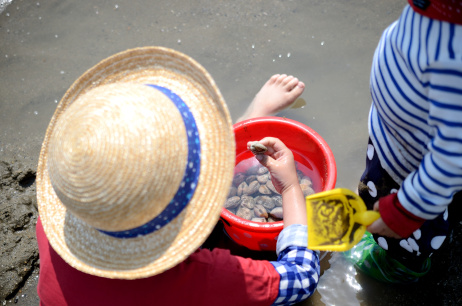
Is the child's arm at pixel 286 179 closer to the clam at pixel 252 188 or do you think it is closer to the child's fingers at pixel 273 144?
the child's fingers at pixel 273 144

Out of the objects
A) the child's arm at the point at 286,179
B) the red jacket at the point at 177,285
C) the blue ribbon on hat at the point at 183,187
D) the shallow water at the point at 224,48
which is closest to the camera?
the blue ribbon on hat at the point at 183,187

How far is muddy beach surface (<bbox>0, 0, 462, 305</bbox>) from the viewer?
2.13 metres

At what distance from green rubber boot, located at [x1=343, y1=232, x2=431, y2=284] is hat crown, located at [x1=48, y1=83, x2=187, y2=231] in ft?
3.84

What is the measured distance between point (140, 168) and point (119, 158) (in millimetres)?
58

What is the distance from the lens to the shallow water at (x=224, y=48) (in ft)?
7.92

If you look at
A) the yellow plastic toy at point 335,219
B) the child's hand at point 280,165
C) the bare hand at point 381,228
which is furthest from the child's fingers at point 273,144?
the bare hand at point 381,228

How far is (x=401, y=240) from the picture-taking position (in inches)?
63.1

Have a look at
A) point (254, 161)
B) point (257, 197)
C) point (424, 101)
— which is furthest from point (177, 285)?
point (254, 161)

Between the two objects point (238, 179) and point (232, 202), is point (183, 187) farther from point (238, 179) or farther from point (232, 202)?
point (238, 179)

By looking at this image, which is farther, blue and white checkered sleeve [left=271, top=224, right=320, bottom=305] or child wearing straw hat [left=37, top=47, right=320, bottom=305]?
blue and white checkered sleeve [left=271, top=224, right=320, bottom=305]

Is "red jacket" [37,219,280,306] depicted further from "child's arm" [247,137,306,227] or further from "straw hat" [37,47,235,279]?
"child's arm" [247,137,306,227]

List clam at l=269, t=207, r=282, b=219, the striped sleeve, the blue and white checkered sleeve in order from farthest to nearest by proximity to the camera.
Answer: clam at l=269, t=207, r=282, b=219 → the blue and white checkered sleeve → the striped sleeve

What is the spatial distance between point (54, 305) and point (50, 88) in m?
1.74

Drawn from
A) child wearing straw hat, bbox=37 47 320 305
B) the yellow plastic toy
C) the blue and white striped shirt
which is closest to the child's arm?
child wearing straw hat, bbox=37 47 320 305
